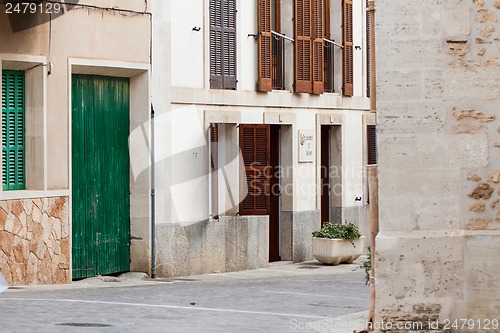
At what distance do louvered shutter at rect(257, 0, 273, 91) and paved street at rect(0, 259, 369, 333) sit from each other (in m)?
4.18

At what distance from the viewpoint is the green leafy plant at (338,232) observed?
2514cm

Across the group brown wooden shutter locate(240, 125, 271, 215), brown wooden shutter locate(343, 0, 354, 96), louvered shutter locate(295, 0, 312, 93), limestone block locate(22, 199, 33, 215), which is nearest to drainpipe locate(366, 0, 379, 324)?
limestone block locate(22, 199, 33, 215)

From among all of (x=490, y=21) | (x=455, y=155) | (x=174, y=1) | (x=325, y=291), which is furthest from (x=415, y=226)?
(x=174, y=1)

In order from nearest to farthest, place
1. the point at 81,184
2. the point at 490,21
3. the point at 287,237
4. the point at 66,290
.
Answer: the point at 490,21 → the point at 66,290 → the point at 81,184 → the point at 287,237

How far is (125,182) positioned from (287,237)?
5.29 metres

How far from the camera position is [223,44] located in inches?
916

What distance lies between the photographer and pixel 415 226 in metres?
11.4

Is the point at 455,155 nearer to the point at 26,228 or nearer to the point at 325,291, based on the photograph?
the point at 325,291

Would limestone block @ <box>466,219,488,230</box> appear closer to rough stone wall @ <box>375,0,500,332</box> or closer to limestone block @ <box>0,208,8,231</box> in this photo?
rough stone wall @ <box>375,0,500,332</box>

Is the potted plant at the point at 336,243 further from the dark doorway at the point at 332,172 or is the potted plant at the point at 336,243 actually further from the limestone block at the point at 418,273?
the limestone block at the point at 418,273

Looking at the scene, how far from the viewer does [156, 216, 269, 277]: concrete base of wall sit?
21.4 meters

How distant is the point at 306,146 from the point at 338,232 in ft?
5.88

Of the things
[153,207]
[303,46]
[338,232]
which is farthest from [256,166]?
[153,207]

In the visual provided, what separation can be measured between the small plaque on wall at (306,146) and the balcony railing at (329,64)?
184cm
